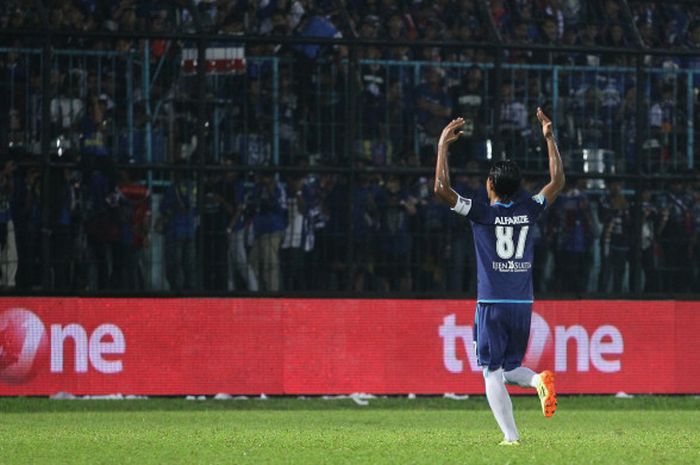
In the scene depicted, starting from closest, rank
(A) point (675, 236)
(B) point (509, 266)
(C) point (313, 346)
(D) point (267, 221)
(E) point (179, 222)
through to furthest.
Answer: (B) point (509, 266), (E) point (179, 222), (D) point (267, 221), (C) point (313, 346), (A) point (675, 236)

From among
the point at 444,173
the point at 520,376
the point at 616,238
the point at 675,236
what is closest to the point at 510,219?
the point at 444,173

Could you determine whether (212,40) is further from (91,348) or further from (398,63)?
(91,348)

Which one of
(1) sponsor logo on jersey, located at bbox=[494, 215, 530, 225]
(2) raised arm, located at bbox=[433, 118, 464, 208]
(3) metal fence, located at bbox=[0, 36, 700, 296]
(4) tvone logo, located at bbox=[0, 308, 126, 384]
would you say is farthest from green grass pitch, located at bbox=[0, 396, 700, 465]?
(2) raised arm, located at bbox=[433, 118, 464, 208]

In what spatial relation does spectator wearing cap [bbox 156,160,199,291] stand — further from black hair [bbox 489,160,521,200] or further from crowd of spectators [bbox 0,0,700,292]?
black hair [bbox 489,160,521,200]

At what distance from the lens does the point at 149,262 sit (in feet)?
57.8

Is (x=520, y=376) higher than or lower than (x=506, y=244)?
lower

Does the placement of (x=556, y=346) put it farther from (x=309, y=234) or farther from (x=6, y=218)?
(x=6, y=218)

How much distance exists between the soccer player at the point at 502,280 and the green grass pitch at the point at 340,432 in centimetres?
47

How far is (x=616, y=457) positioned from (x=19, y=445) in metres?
4.10

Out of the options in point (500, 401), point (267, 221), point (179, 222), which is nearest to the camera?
point (500, 401)

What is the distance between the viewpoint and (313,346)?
17.9 m

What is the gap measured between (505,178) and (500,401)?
4.77ft

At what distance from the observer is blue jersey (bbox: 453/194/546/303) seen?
10.7 meters

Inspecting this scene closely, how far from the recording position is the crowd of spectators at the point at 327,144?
17312 millimetres
